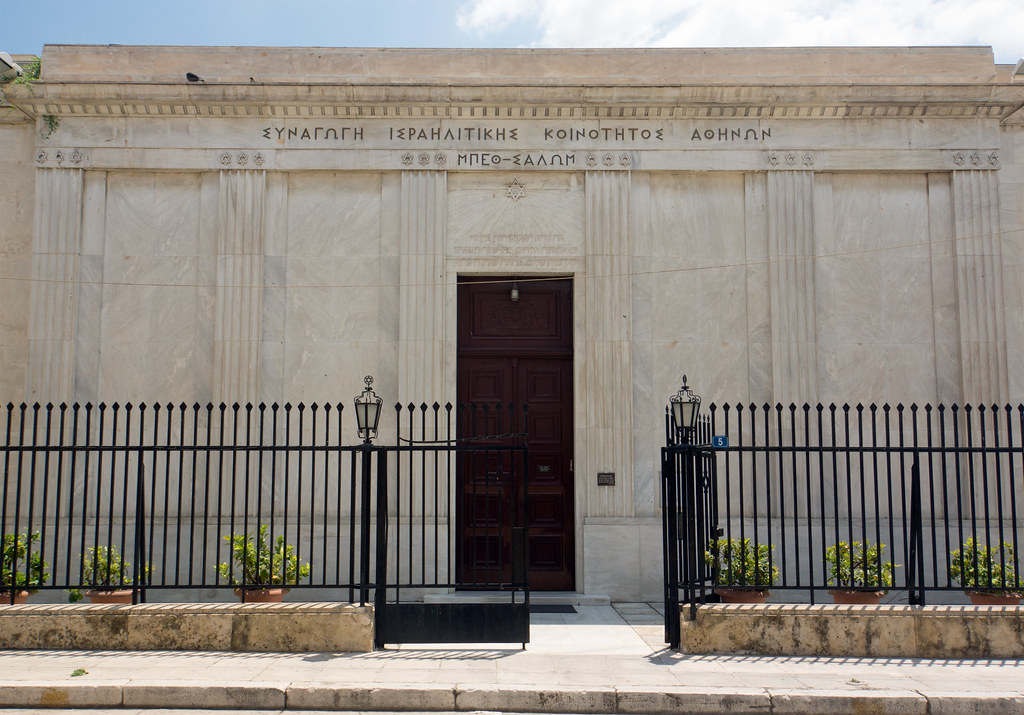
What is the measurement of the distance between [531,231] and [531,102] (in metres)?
1.85

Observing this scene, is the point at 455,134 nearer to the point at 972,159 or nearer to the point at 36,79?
the point at 36,79

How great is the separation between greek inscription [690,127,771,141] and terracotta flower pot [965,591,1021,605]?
6.75m

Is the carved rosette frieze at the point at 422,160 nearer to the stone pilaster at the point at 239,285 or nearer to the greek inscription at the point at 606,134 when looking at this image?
the greek inscription at the point at 606,134

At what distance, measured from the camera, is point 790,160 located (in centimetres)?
1261

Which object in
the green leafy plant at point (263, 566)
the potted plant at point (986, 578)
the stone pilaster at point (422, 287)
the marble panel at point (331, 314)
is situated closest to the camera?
the potted plant at point (986, 578)

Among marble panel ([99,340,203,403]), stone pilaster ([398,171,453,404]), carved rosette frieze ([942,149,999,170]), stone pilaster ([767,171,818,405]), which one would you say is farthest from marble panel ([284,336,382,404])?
carved rosette frieze ([942,149,999,170])

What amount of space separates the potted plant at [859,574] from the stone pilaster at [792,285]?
2.49 meters

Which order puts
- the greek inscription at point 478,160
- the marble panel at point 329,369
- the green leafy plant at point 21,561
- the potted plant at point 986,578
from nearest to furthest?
the potted plant at point 986,578 < the green leafy plant at point 21,561 < the marble panel at point 329,369 < the greek inscription at point 478,160

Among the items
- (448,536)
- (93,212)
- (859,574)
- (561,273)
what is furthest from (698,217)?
(93,212)

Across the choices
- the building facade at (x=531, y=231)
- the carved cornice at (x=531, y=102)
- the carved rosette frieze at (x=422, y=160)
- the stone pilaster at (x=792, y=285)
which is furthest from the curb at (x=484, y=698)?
the carved cornice at (x=531, y=102)

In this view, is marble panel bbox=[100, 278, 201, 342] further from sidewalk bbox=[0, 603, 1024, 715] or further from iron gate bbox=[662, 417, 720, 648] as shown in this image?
iron gate bbox=[662, 417, 720, 648]

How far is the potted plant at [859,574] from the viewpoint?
8547mm

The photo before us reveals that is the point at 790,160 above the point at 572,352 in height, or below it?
above

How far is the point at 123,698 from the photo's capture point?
6746 mm
